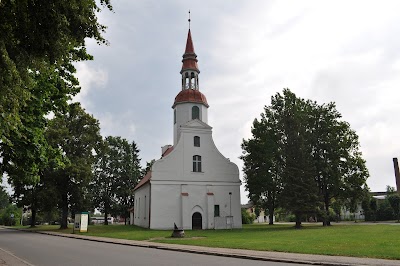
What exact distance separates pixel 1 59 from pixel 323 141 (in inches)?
1618

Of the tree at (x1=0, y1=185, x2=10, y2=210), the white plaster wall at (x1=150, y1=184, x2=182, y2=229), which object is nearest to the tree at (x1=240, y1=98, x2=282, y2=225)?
the white plaster wall at (x1=150, y1=184, x2=182, y2=229)

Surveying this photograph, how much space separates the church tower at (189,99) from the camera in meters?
44.2

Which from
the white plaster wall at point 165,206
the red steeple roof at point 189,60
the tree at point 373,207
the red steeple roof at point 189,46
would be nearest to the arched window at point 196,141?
the white plaster wall at point 165,206

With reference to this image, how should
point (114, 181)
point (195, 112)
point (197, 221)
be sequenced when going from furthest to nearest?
point (114, 181) < point (195, 112) < point (197, 221)

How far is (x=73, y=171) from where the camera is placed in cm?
4141

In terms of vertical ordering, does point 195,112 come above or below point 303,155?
above

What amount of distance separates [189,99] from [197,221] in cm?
1490

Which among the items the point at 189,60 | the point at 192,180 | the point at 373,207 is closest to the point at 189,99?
the point at 189,60

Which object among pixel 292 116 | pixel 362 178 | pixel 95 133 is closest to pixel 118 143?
pixel 95 133

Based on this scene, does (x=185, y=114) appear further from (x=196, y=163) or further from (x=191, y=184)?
(x=191, y=184)

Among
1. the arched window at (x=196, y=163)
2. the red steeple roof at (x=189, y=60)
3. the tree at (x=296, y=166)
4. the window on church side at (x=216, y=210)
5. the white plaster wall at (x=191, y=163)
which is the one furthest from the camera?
the red steeple roof at (x=189, y=60)

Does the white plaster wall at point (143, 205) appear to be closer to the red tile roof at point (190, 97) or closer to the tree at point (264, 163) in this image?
the red tile roof at point (190, 97)

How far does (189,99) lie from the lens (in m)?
44.1

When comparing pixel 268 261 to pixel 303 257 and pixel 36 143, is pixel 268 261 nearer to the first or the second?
pixel 303 257
